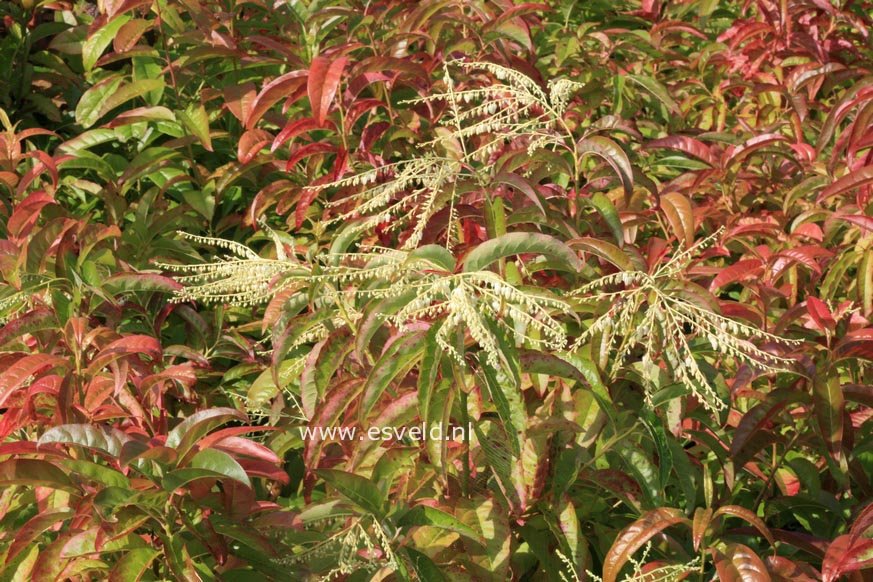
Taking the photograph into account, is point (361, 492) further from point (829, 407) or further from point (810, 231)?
point (810, 231)

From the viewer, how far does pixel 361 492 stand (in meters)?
1.34

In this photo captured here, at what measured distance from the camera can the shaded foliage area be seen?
1.38m

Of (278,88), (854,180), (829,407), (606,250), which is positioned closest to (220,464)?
(606,250)

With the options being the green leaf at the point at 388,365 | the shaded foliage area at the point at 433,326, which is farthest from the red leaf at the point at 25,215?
the green leaf at the point at 388,365

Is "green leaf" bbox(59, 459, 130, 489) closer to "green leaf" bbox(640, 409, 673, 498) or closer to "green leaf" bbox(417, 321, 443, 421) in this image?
"green leaf" bbox(417, 321, 443, 421)

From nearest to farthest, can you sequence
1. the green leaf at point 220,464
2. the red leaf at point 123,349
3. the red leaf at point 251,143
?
the green leaf at point 220,464, the red leaf at point 123,349, the red leaf at point 251,143

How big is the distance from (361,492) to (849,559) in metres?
0.71

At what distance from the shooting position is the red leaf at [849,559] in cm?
138

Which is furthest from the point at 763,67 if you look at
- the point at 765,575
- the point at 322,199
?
the point at 765,575

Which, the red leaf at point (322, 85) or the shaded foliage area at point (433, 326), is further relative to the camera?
the red leaf at point (322, 85)

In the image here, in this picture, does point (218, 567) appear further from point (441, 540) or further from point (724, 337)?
point (724, 337)

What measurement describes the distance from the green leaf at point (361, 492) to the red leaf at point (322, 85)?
3.40 ft

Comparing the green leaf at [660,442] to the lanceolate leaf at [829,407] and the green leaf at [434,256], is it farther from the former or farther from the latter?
the green leaf at [434,256]

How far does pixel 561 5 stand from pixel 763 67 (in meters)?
0.71
